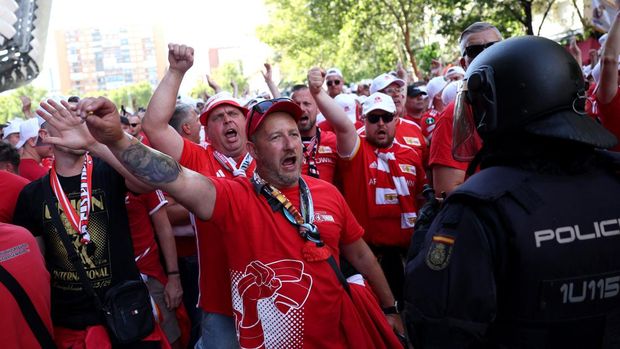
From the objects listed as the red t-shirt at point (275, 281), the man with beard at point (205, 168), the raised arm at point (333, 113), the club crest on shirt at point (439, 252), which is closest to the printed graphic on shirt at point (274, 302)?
the red t-shirt at point (275, 281)

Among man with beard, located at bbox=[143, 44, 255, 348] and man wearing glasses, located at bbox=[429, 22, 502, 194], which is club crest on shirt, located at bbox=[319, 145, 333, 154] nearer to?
man with beard, located at bbox=[143, 44, 255, 348]

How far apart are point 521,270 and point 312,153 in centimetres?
369

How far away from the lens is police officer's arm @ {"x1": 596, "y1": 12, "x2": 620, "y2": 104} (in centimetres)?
402

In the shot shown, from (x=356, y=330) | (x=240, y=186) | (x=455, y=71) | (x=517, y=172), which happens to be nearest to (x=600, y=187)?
(x=517, y=172)

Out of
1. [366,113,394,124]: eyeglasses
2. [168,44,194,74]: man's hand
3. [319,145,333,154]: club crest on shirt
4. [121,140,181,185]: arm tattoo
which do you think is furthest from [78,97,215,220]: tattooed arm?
[366,113,394,124]: eyeglasses

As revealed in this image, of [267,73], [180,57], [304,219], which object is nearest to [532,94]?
[304,219]

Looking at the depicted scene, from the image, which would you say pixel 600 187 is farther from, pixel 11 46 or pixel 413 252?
pixel 11 46

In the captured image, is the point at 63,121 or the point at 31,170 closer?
the point at 63,121

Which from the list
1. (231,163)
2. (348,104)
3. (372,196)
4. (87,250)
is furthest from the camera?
(348,104)

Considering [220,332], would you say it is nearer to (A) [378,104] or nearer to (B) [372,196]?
(B) [372,196]

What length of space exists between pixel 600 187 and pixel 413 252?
2.18 feet

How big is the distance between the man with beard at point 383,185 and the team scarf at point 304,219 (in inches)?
76.6

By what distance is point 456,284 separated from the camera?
200cm

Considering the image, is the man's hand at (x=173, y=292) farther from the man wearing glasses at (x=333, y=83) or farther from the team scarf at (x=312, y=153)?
the man wearing glasses at (x=333, y=83)
